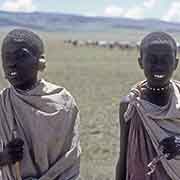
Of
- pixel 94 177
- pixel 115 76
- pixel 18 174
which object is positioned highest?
pixel 18 174

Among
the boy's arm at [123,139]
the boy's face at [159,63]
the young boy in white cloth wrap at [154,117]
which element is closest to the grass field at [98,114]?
the boy's arm at [123,139]

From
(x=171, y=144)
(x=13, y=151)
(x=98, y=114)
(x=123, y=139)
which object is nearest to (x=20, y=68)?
(x=13, y=151)

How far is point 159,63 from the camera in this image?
12.5ft

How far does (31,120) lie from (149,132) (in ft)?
2.35

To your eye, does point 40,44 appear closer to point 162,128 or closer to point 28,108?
point 28,108

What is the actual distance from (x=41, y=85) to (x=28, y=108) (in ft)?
0.59

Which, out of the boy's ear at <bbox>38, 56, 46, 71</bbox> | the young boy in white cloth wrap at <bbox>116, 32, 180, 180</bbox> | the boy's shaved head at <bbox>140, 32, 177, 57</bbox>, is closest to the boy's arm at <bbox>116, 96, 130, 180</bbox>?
the young boy in white cloth wrap at <bbox>116, 32, 180, 180</bbox>

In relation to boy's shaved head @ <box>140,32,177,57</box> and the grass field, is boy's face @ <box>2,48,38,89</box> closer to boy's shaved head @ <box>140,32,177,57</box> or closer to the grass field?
boy's shaved head @ <box>140,32,177,57</box>

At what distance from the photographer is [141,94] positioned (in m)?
3.86

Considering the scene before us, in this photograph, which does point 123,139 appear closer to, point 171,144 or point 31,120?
point 171,144

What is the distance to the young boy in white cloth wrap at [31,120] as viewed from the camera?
3.80 metres

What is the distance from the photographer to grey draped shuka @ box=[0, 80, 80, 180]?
12.5ft

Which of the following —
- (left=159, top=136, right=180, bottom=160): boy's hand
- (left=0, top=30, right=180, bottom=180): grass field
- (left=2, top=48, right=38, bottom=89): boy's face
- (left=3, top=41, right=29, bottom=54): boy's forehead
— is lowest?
(left=0, top=30, right=180, bottom=180): grass field

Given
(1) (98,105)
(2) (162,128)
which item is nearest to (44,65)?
(2) (162,128)
